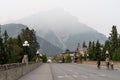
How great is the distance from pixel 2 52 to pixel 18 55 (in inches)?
744

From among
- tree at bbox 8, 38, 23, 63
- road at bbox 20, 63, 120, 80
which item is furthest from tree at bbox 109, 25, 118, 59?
road at bbox 20, 63, 120, 80

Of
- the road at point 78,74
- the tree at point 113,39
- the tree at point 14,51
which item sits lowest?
the road at point 78,74

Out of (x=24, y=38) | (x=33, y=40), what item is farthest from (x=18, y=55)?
(x=33, y=40)

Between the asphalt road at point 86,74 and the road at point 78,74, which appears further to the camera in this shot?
the road at point 78,74

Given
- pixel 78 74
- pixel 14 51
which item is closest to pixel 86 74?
pixel 78 74

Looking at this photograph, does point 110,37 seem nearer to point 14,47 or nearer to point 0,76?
point 14,47

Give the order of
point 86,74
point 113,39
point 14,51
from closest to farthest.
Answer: point 86,74
point 14,51
point 113,39

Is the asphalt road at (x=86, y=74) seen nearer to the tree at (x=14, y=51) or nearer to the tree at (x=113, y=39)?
the tree at (x=14, y=51)

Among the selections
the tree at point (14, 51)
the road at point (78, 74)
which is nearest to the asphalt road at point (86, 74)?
the road at point (78, 74)

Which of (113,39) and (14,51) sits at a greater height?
(113,39)

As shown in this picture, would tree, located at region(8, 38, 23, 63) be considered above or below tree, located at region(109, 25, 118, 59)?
below

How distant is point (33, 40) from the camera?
158 m

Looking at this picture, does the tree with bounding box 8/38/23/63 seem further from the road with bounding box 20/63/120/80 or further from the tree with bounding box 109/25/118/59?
the road with bounding box 20/63/120/80

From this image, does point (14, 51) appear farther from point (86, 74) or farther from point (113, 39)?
point (86, 74)
